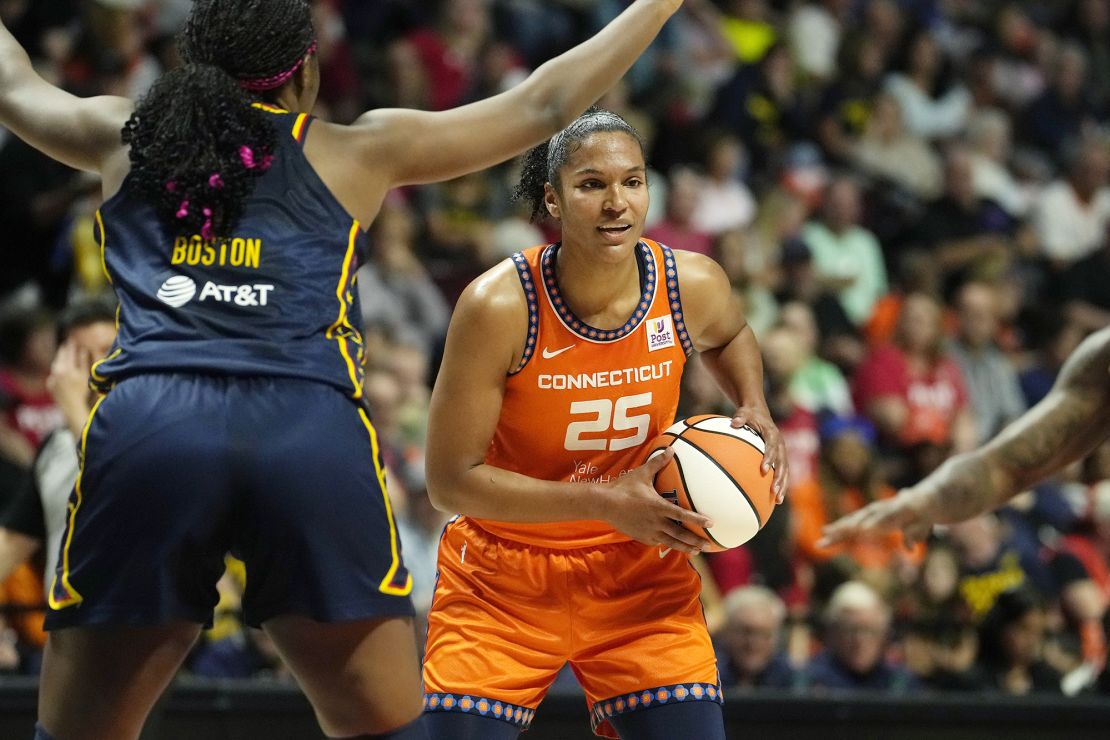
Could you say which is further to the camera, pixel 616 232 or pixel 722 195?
A: pixel 722 195

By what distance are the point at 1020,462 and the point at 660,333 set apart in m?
1.07

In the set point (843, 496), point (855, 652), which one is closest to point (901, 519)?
point (855, 652)

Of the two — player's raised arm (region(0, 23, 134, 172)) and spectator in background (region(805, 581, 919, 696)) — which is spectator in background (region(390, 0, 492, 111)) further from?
player's raised arm (region(0, 23, 134, 172))

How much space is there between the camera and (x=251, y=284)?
9.32 ft

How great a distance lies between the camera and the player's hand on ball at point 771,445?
3.67 meters

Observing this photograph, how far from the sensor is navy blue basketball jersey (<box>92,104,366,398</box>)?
2.81 meters

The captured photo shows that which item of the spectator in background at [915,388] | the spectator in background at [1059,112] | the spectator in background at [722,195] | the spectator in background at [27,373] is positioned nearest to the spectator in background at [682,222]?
the spectator in background at [722,195]

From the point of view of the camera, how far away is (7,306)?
24.2 feet

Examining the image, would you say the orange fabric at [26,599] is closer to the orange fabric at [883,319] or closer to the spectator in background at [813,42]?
the orange fabric at [883,319]

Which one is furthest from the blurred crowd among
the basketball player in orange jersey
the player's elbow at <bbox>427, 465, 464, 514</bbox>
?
the basketball player in orange jersey

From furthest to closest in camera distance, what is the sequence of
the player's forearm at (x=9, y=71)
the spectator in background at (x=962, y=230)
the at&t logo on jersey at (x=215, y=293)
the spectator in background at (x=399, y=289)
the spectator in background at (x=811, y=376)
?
the spectator in background at (x=962, y=230) → the spectator in background at (x=811, y=376) → the spectator in background at (x=399, y=289) → the player's forearm at (x=9, y=71) → the at&t logo on jersey at (x=215, y=293)

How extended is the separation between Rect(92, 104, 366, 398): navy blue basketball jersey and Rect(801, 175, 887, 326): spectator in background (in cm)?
748

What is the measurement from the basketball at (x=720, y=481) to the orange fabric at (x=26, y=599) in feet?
10.5

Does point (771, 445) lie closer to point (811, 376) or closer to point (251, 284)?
point (251, 284)
